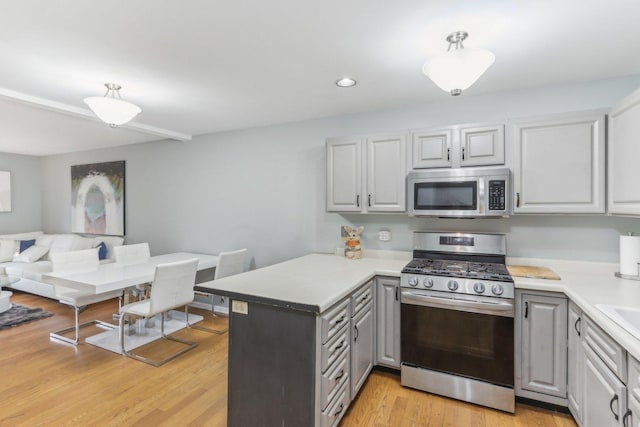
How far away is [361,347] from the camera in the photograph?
7.60 ft

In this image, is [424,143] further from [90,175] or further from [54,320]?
[90,175]

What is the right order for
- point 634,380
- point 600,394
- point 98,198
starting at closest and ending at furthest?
point 634,380 → point 600,394 → point 98,198

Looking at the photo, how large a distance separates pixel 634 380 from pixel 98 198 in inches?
251

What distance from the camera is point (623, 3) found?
4.98 feet

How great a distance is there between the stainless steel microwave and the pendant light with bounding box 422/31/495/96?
0.89 meters

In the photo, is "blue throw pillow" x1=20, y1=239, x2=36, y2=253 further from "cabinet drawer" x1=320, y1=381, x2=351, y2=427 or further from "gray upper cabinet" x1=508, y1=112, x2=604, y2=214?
"gray upper cabinet" x1=508, y1=112, x2=604, y2=214

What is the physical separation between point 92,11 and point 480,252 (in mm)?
3005

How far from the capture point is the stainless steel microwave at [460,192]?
7.86ft

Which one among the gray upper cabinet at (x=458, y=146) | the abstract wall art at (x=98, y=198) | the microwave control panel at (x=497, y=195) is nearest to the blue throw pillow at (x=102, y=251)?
the abstract wall art at (x=98, y=198)

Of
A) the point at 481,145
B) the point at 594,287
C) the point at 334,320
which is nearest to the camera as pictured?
the point at 334,320

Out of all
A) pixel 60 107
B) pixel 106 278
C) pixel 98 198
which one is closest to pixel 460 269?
pixel 106 278

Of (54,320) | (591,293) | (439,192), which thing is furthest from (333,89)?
(54,320)

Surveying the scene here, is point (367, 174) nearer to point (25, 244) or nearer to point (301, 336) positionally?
point (301, 336)

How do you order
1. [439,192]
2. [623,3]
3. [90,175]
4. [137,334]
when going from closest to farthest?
[623,3] → [439,192] → [137,334] → [90,175]
